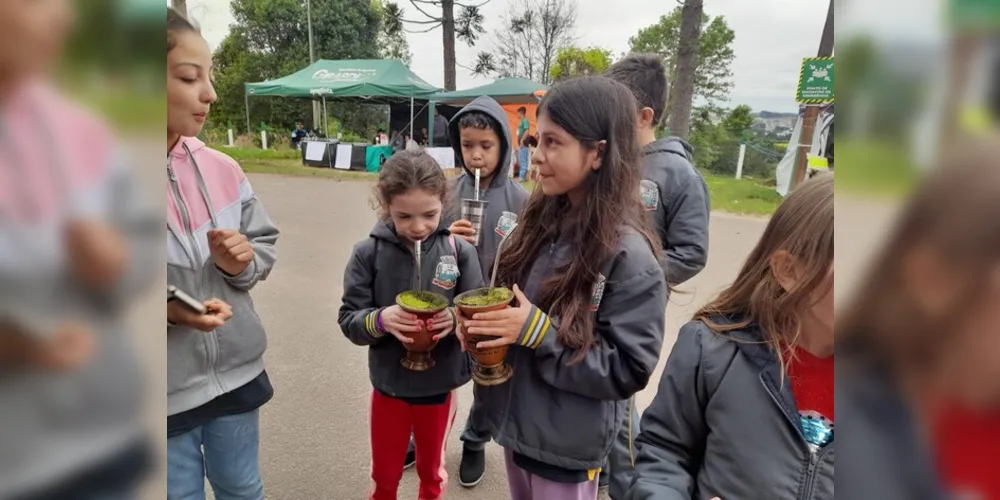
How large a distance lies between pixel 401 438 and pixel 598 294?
101cm

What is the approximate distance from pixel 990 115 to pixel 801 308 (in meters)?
0.81

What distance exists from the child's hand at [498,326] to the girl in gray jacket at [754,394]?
1.26ft

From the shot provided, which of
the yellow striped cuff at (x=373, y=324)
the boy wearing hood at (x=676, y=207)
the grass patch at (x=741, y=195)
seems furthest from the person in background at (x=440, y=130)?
the yellow striped cuff at (x=373, y=324)

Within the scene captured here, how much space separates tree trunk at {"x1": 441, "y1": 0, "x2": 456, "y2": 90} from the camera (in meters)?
4.84

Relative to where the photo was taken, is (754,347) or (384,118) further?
(384,118)

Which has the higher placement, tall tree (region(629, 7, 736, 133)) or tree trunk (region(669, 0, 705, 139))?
tall tree (region(629, 7, 736, 133))

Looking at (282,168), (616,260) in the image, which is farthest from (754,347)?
(282,168)

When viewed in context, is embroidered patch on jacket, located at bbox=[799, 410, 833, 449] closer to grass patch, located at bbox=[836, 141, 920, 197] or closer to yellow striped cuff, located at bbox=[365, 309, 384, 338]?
grass patch, located at bbox=[836, 141, 920, 197]

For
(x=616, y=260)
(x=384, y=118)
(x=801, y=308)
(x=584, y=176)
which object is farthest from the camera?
(x=384, y=118)

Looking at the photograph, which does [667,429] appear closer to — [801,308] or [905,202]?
[801,308]

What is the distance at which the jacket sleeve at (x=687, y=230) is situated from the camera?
2.47m

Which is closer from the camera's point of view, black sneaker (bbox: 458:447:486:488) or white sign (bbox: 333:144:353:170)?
black sneaker (bbox: 458:447:486:488)

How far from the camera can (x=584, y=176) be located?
168 cm

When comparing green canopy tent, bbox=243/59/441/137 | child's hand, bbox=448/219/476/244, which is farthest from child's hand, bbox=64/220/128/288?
green canopy tent, bbox=243/59/441/137
